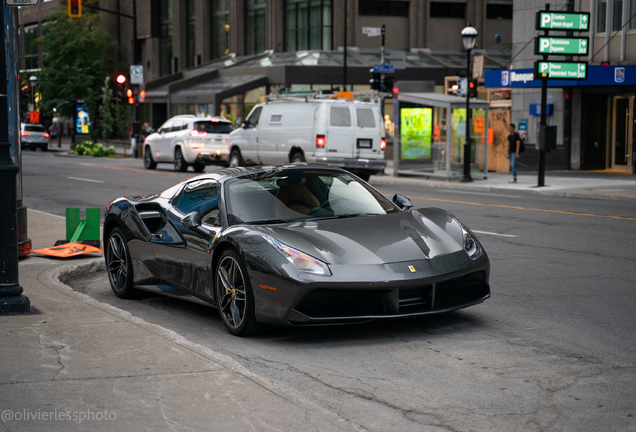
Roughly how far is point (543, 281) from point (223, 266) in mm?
3715

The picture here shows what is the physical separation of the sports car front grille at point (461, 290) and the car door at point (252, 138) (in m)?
19.9

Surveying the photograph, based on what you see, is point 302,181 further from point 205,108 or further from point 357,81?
point 205,108

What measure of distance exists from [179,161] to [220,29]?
3315 cm

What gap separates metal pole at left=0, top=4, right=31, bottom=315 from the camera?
7.06m

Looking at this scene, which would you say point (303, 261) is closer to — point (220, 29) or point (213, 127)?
point (213, 127)

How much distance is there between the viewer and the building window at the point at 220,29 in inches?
2399

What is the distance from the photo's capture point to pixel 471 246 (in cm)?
682

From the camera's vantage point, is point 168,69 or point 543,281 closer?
point 543,281

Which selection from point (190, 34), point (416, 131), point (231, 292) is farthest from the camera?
point (190, 34)

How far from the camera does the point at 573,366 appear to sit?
557cm

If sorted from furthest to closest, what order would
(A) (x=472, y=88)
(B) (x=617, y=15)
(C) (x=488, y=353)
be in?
(B) (x=617, y=15) → (A) (x=472, y=88) → (C) (x=488, y=353)

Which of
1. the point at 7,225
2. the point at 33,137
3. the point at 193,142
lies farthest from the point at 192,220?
the point at 33,137

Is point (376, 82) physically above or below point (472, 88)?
above

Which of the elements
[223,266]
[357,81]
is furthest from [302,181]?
[357,81]
